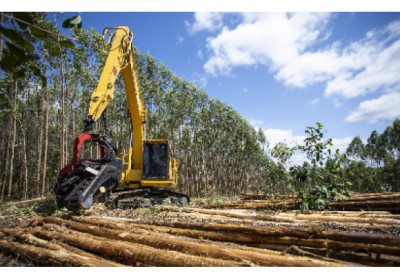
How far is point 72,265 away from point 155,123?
24745 mm

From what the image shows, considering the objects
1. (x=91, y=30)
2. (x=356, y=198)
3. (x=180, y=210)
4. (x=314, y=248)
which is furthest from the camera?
(x=91, y=30)

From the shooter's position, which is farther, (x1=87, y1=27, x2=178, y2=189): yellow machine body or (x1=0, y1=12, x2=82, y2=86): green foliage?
(x1=87, y1=27, x2=178, y2=189): yellow machine body

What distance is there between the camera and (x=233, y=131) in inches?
1287

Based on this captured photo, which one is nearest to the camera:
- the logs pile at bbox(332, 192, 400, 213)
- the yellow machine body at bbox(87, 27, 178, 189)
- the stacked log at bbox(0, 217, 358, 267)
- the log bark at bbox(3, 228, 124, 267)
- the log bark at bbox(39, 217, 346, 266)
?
the log bark at bbox(39, 217, 346, 266)

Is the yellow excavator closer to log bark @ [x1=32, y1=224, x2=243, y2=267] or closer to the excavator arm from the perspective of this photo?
the excavator arm

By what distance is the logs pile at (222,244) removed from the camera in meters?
2.76

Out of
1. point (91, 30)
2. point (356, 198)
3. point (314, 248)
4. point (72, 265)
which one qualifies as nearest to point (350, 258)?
point (314, 248)

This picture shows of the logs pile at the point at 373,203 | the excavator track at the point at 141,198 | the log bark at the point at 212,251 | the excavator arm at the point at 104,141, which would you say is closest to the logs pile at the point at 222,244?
the log bark at the point at 212,251

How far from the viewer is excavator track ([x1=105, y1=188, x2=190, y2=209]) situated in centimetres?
829

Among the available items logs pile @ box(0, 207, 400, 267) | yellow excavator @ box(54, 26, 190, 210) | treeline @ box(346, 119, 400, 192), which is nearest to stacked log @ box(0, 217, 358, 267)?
logs pile @ box(0, 207, 400, 267)

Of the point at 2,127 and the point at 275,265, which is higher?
the point at 2,127

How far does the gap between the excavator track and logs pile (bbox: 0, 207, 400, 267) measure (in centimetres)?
354

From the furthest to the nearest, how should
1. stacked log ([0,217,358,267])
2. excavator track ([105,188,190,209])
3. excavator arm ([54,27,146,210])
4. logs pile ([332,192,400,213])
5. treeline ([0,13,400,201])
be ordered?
treeline ([0,13,400,201]) < excavator track ([105,188,190,209]) < excavator arm ([54,27,146,210]) < logs pile ([332,192,400,213]) < stacked log ([0,217,358,267])
